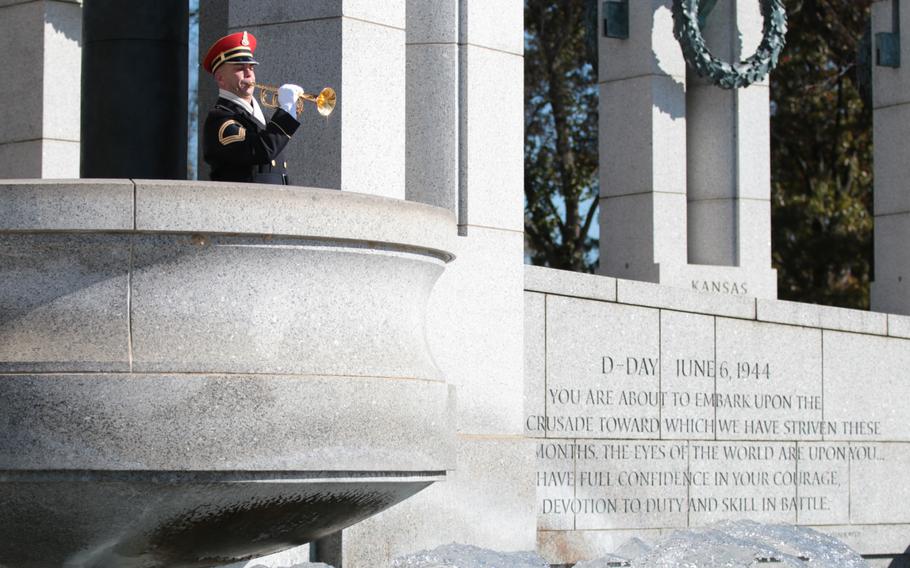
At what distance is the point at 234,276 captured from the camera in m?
6.52

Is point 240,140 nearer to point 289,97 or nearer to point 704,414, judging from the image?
point 289,97

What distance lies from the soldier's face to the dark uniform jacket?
0.08 m

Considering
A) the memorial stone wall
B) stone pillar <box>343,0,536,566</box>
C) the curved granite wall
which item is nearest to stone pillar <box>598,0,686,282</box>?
the memorial stone wall

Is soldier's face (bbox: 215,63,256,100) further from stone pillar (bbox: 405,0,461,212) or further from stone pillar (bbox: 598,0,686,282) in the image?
stone pillar (bbox: 598,0,686,282)

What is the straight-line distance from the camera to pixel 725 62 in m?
19.0

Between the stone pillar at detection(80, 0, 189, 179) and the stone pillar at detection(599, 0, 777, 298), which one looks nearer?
the stone pillar at detection(80, 0, 189, 179)

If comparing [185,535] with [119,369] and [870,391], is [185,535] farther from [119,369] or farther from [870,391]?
[870,391]

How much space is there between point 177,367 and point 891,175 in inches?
606

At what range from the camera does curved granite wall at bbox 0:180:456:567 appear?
6.29m

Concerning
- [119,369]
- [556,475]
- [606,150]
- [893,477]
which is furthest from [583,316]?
[119,369]

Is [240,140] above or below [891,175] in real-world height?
below

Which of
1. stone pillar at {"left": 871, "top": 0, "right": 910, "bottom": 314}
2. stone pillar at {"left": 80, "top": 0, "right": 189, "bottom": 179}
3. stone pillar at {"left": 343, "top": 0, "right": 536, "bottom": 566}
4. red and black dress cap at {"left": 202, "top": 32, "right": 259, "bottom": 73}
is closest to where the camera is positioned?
red and black dress cap at {"left": 202, "top": 32, "right": 259, "bottom": 73}

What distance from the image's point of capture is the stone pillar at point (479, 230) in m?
11.2

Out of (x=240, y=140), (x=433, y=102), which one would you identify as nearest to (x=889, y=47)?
(x=433, y=102)
